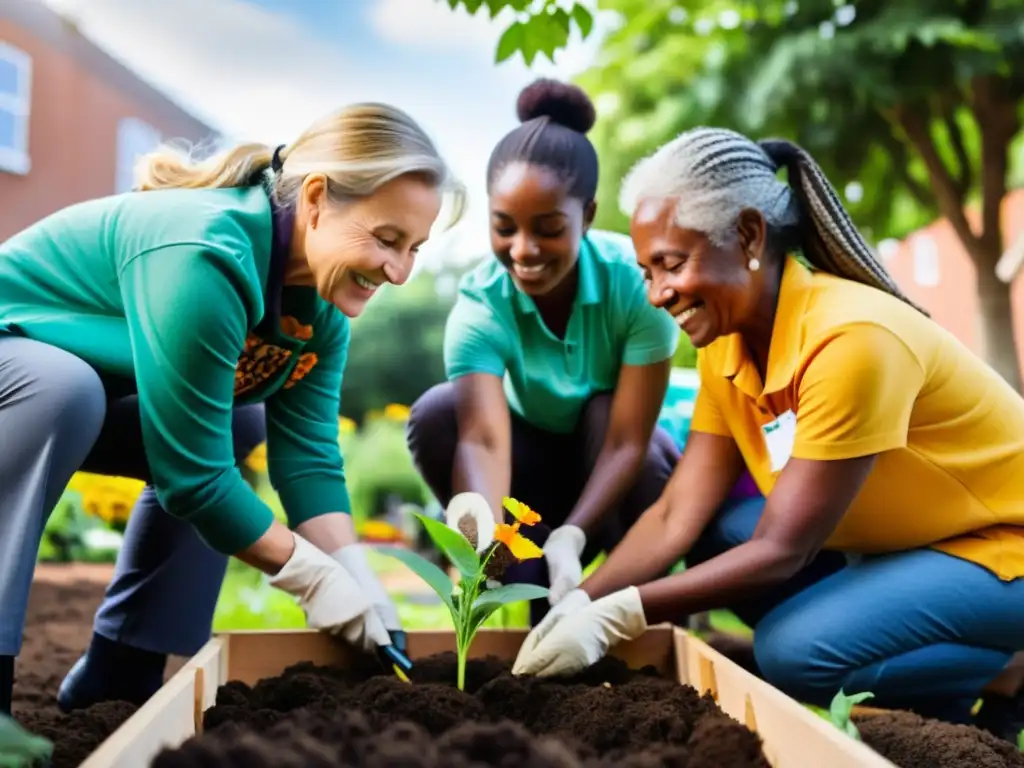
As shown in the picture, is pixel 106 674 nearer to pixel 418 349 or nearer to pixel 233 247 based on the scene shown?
pixel 233 247

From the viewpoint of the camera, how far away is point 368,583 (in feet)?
6.09

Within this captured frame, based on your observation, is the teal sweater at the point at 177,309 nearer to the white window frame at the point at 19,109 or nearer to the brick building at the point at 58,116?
the brick building at the point at 58,116

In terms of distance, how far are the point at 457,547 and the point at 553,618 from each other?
12.0 inches

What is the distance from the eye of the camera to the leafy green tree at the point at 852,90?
5867mm

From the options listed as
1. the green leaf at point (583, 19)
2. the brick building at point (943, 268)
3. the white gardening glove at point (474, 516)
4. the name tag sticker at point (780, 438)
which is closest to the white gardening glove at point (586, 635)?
the white gardening glove at point (474, 516)

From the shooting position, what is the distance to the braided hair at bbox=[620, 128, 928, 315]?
1.64 metres

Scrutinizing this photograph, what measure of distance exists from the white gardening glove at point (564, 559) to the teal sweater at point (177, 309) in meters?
0.57

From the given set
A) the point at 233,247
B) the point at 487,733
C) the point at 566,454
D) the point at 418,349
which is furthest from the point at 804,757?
the point at 418,349

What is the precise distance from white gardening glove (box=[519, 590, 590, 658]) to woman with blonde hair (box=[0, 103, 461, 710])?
250 millimetres

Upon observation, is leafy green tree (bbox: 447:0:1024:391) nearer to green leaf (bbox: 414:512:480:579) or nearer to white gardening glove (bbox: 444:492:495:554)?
white gardening glove (bbox: 444:492:495:554)

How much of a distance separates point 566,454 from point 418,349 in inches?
231

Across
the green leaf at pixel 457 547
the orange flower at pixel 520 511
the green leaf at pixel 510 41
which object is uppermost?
the green leaf at pixel 510 41

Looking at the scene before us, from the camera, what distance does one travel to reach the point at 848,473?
5.08 feet

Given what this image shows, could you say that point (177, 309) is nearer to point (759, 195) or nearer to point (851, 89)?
point (759, 195)
